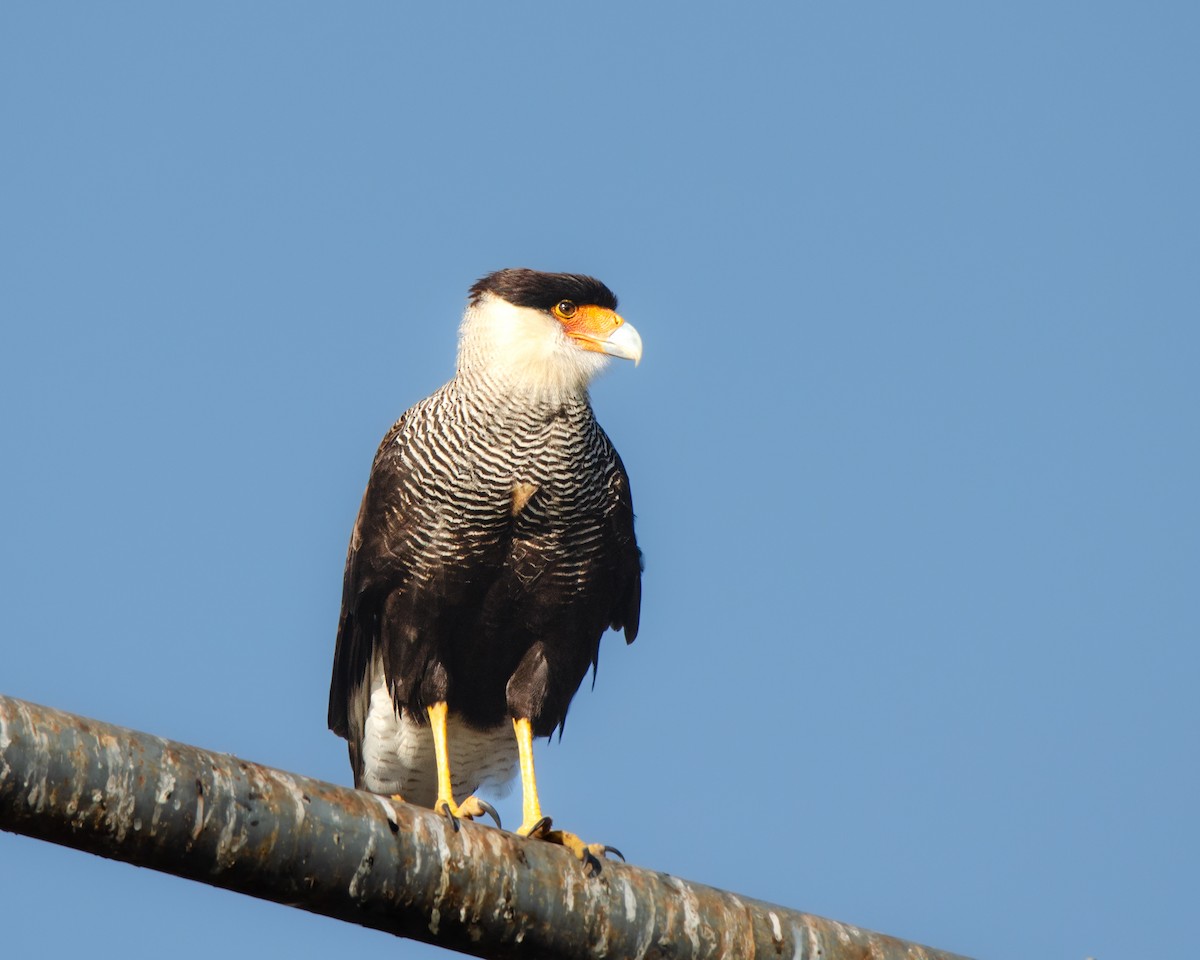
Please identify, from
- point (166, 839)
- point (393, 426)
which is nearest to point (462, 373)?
point (393, 426)

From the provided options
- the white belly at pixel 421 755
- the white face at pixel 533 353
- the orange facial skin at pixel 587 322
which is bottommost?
the white belly at pixel 421 755

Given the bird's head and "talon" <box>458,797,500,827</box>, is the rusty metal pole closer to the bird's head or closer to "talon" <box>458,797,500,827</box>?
"talon" <box>458,797,500,827</box>

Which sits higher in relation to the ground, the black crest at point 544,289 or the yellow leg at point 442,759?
the black crest at point 544,289

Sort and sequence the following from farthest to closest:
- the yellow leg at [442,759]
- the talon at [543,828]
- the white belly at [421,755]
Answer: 1. the white belly at [421,755]
2. the yellow leg at [442,759]
3. the talon at [543,828]

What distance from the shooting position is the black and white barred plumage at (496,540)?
334 inches

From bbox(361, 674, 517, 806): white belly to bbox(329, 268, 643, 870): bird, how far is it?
0.01 meters

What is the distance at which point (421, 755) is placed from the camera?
9.20 metres

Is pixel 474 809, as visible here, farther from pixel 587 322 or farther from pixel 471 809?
pixel 587 322

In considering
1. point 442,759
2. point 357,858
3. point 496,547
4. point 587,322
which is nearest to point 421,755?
point 442,759

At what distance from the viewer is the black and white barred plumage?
8492 millimetres

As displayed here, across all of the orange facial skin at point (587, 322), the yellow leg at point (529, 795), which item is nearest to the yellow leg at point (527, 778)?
the yellow leg at point (529, 795)

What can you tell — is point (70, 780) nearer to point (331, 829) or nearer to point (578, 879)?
point (331, 829)

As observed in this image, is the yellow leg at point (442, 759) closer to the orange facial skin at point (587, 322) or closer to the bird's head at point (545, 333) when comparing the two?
the bird's head at point (545, 333)

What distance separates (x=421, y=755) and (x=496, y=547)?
1383 millimetres
